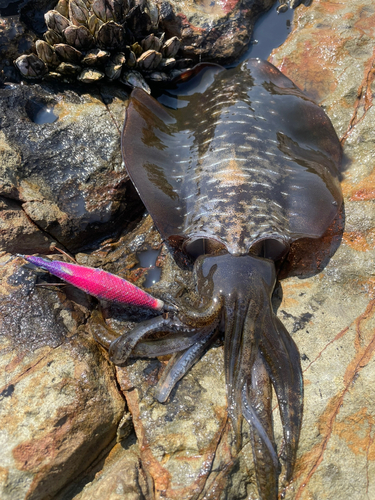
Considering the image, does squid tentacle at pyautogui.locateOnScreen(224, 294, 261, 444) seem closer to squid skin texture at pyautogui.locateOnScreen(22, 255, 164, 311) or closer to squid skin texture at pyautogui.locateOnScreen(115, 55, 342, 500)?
squid skin texture at pyautogui.locateOnScreen(115, 55, 342, 500)

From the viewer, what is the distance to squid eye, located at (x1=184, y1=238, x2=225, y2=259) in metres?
3.04

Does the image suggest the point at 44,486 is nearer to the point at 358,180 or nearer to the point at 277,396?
the point at 277,396

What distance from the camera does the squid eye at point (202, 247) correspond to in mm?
3041

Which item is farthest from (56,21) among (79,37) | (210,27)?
(210,27)

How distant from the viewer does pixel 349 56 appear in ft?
14.8

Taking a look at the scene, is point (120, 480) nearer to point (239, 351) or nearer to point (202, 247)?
point (239, 351)

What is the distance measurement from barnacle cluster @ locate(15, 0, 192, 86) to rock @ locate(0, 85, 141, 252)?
34 cm

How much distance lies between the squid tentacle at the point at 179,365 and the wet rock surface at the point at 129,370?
0.20 ft

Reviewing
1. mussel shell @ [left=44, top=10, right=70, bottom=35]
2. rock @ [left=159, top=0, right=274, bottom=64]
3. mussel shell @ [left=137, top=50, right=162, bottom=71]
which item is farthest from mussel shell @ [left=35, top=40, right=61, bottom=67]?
rock @ [left=159, top=0, right=274, bottom=64]

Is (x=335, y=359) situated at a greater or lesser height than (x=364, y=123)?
lesser


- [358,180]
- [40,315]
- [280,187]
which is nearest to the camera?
[40,315]

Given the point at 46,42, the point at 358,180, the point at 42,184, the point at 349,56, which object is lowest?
the point at 358,180

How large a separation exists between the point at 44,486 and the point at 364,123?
14.7 feet

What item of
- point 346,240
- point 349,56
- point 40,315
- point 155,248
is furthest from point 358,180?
point 40,315
